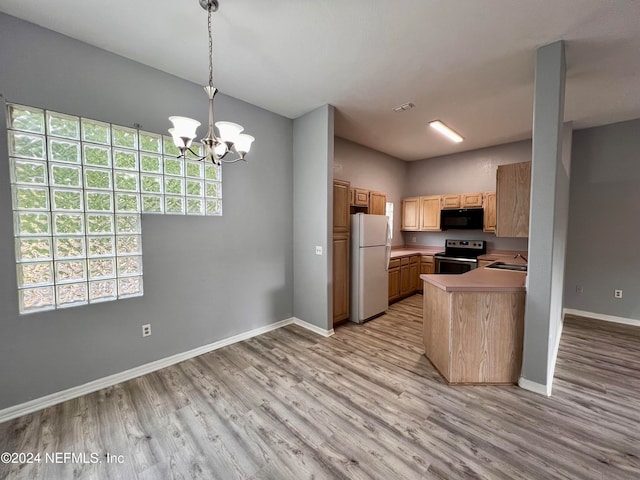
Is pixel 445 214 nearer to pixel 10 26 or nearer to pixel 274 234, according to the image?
pixel 274 234

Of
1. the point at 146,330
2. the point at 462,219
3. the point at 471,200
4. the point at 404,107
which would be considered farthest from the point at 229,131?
the point at 471,200

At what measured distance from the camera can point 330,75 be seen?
2578 millimetres

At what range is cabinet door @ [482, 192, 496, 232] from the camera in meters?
4.61

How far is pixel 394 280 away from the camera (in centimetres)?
469

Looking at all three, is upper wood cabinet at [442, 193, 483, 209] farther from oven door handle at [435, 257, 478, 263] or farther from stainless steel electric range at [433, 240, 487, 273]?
oven door handle at [435, 257, 478, 263]

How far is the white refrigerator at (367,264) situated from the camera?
3.70 metres

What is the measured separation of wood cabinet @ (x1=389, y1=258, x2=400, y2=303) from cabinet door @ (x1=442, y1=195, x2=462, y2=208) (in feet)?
5.44

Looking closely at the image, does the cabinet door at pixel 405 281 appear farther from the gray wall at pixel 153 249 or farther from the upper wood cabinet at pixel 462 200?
the gray wall at pixel 153 249

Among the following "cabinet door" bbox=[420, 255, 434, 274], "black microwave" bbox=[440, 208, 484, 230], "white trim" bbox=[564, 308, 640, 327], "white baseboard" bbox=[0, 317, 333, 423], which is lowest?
"white baseboard" bbox=[0, 317, 333, 423]

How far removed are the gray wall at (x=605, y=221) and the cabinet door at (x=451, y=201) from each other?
163 cm

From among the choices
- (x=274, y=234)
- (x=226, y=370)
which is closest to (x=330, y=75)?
(x=274, y=234)

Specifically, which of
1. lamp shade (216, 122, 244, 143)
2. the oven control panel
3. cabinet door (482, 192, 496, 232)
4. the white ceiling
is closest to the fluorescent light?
the white ceiling

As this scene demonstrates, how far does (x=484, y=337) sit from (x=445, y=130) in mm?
3158

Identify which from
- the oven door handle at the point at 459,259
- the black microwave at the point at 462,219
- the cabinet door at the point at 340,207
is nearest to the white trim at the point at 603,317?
the oven door handle at the point at 459,259
